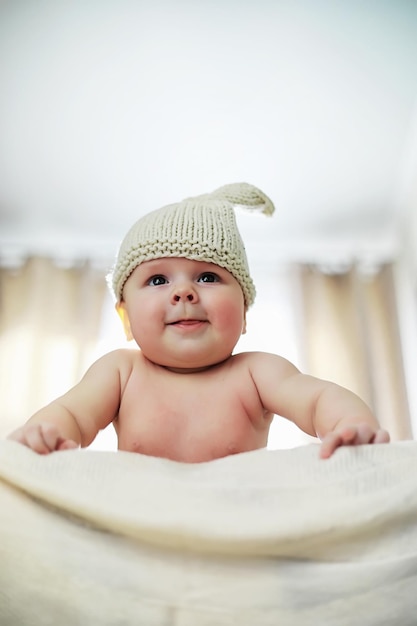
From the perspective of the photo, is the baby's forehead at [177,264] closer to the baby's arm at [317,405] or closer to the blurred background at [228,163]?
the baby's arm at [317,405]

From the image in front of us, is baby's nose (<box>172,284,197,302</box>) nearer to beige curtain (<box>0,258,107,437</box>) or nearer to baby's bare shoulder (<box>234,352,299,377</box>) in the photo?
baby's bare shoulder (<box>234,352,299,377</box>)

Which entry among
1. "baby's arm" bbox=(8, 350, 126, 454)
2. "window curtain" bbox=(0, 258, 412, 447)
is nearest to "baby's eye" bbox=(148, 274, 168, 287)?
"baby's arm" bbox=(8, 350, 126, 454)

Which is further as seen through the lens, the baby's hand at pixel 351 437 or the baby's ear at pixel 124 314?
the baby's ear at pixel 124 314

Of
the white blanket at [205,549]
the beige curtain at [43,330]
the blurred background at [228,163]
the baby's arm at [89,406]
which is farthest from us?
the beige curtain at [43,330]

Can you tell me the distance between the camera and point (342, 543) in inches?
17.4

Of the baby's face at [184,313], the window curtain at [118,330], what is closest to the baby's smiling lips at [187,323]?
the baby's face at [184,313]

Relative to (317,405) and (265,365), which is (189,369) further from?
(317,405)

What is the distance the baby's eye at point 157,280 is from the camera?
3.09 ft

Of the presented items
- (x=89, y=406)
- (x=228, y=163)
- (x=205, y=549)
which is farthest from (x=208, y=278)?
(x=228, y=163)

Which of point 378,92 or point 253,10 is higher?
point 253,10

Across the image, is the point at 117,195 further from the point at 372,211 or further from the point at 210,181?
the point at 372,211

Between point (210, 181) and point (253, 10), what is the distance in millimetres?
812

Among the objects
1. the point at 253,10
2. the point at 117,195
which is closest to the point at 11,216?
the point at 117,195

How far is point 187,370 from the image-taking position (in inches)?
35.9
